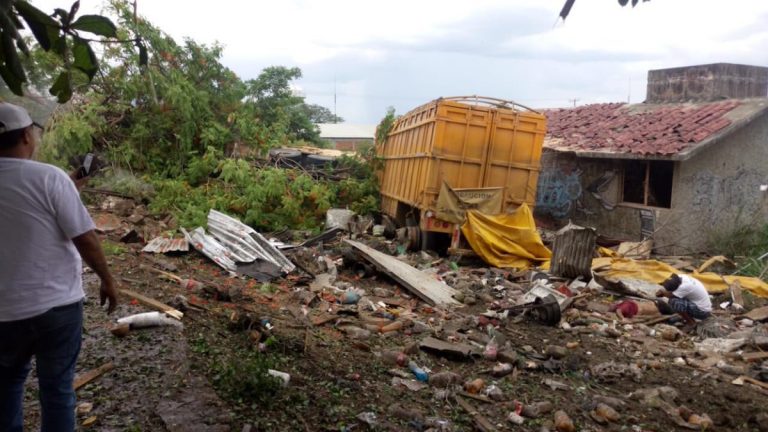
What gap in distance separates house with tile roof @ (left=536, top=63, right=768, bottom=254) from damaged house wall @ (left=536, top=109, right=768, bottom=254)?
22 mm

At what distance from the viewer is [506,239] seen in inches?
454

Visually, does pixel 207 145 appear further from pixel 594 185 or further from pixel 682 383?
pixel 682 383

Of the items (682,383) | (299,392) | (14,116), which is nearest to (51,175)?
(14,116)

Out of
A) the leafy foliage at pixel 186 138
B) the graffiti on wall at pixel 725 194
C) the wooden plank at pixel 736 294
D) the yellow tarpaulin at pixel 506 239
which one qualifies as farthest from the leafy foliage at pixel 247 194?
the graffiti on wall at pixel 725 194

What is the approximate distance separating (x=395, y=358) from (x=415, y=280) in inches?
135

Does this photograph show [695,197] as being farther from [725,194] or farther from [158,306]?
[158,306]

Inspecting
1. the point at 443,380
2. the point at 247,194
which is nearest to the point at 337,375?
the point at 443,380

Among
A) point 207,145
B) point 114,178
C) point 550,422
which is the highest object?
point 207,145

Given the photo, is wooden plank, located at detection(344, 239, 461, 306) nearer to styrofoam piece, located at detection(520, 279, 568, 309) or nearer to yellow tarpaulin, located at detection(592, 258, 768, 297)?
styrofoam piece, located at detection(520, 279, 568, 309)

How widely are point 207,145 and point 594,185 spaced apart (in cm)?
926

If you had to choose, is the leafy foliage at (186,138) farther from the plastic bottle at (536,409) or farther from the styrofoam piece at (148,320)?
the plastic bottle at (536,409)

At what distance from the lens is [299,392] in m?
4.50

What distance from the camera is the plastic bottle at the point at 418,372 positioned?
5.59 m

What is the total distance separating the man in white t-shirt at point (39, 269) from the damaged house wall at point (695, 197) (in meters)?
13.1
